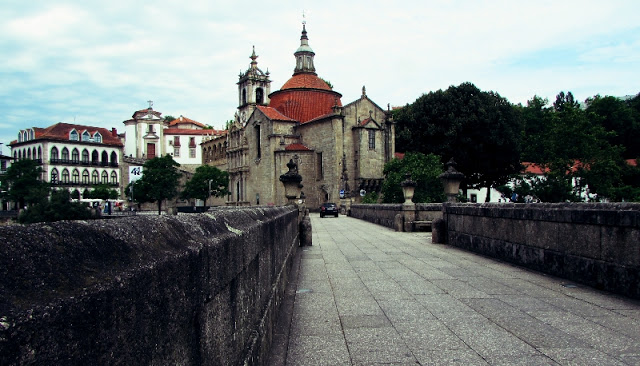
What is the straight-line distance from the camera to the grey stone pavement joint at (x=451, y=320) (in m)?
4.10

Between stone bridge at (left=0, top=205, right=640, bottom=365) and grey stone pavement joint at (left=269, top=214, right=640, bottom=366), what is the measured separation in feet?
0.07

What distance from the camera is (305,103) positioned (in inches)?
2724

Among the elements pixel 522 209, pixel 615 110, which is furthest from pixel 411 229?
pixel 615 110

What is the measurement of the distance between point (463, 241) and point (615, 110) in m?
65.9

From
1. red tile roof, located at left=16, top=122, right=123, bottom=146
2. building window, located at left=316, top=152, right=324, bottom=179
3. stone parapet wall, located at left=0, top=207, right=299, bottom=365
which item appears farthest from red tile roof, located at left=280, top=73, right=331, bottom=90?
stone parapet wall, located at left=0, top=207, right=299, bottom=365

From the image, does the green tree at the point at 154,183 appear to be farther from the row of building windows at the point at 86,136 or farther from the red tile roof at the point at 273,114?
the row of building windows at the point at 86,136

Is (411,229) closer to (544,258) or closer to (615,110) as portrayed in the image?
(544,258)

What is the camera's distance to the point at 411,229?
19391 mm

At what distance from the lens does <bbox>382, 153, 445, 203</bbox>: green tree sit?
36.3 m

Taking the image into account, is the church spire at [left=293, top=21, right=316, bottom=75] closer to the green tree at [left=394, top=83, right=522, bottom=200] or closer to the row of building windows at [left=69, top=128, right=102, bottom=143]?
the green tree at [left=394, top=83, right=522, bottom=200]

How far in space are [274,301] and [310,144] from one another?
195 feet

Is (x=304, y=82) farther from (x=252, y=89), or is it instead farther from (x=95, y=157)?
(x=95, y=157)

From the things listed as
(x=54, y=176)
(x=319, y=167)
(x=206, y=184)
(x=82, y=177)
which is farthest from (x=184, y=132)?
(x=319, y=167)

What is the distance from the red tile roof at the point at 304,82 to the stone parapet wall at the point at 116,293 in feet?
226
